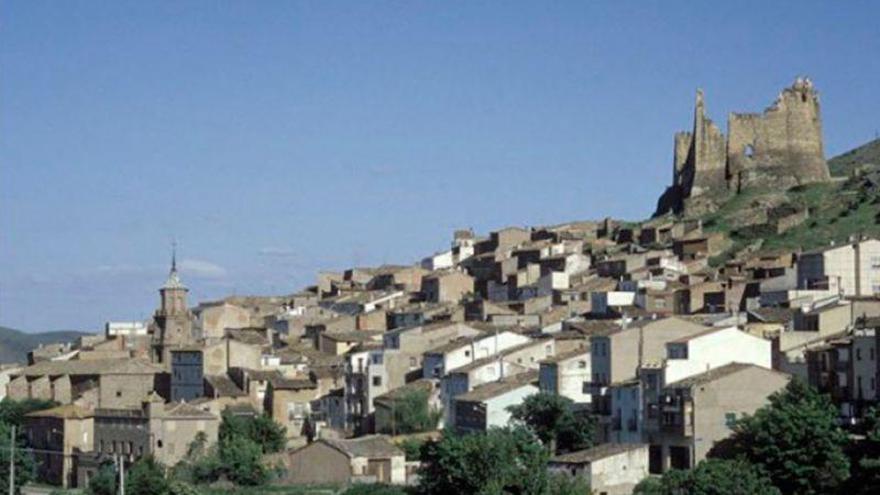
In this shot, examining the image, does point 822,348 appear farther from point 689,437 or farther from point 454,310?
point 454,310

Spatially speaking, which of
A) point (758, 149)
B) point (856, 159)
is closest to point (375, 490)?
point (758, 149)

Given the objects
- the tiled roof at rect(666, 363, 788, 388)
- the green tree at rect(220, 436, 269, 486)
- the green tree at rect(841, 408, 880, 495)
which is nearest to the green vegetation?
the green tree at rect(220, 436, 269, 486)

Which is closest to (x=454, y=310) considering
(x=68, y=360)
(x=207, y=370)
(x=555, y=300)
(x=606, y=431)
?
(x=555, y=300)

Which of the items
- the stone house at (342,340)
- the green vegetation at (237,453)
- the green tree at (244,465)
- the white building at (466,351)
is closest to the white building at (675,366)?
the white building at (466,351)

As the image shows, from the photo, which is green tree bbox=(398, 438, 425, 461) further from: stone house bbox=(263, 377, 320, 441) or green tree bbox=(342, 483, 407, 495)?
stone house bbox=(263, 377, 320, 441)

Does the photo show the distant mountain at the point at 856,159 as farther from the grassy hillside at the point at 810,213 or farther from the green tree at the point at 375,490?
the green tree at the point at 375,490

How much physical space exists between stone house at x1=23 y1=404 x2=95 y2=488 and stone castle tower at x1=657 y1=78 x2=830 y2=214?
97.6 feet

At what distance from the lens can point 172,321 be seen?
75812 mm

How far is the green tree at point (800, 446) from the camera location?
46.4 meters

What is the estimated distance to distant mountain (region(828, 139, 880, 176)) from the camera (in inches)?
3840

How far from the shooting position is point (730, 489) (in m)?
44.9

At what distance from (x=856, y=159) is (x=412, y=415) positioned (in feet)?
157

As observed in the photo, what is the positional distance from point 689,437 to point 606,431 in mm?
4028

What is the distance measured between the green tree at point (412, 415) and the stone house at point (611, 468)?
10232mm
